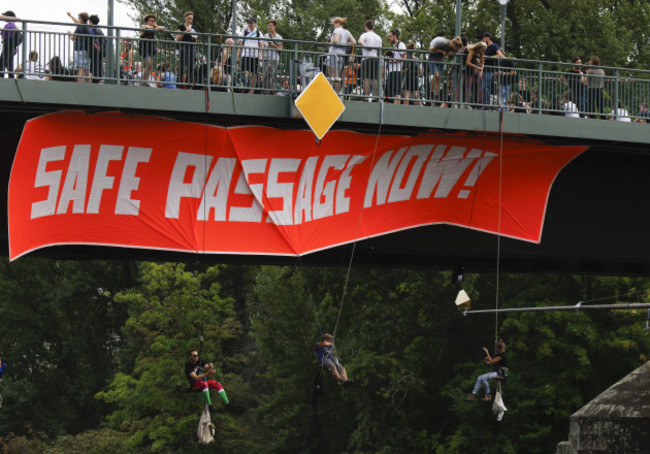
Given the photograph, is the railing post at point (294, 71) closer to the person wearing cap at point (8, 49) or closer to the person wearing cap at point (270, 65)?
the person wearing cap at point (270, 65)

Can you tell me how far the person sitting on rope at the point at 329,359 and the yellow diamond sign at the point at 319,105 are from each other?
469 cm

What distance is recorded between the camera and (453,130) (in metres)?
21.1

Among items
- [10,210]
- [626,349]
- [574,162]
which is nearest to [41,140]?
[10,210]

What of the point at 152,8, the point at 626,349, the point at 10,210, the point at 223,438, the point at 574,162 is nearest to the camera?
the point at 10,210

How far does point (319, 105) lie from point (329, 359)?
5.62 m

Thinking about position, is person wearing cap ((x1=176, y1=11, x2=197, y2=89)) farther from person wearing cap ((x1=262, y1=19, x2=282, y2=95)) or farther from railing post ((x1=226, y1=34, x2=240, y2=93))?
person wearing cap ((x1=262, y1=19, x2=282, y2=95))

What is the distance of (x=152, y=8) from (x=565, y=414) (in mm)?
31035

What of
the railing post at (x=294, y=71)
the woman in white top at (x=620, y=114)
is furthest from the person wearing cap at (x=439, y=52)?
the woman in white top at (x=620, y=114)

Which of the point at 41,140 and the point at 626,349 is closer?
Result: the point at 41,140

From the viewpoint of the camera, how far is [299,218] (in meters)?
21.0

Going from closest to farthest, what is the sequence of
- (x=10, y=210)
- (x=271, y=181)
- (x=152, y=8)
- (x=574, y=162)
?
(x=10, y=210)
(x=271, y=181)
(x=574, y=162)
(x=152, y=8)

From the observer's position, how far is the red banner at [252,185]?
19.6 m

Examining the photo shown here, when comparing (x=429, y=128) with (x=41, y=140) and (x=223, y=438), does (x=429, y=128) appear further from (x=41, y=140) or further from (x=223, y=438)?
(x=223, y=438)

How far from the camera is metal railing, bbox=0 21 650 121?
1959cm
